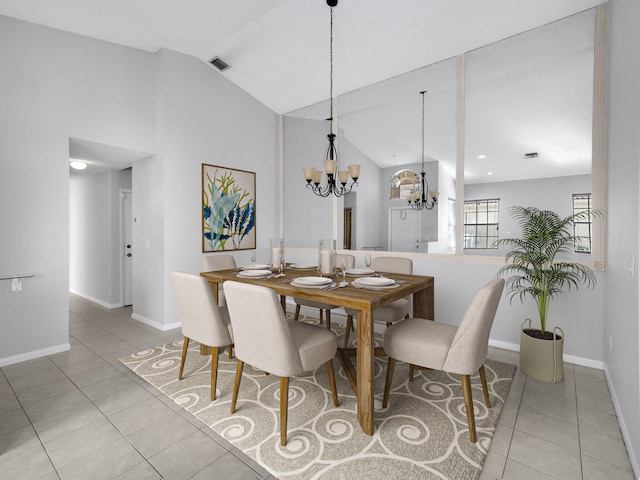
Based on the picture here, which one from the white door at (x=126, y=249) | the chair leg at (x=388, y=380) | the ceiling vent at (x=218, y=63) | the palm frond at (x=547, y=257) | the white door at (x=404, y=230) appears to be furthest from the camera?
the white door at (x=126, y=249)

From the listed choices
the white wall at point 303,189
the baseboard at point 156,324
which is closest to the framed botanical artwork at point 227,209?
the white wall at point 303,189

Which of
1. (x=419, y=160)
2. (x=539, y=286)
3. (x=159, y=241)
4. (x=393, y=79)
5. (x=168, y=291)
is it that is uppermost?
(x=393, y=79)

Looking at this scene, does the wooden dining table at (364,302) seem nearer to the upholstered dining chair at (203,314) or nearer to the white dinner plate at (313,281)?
the white dinner plate at (313,281)

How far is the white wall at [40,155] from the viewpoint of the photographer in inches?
109

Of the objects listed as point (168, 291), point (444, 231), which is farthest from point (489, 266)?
point (168, 291)

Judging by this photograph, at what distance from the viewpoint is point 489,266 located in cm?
312

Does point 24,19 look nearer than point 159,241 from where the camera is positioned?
Yes

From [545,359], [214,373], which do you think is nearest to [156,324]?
[214,373]

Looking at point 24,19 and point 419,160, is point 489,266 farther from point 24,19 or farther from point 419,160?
point 24,19

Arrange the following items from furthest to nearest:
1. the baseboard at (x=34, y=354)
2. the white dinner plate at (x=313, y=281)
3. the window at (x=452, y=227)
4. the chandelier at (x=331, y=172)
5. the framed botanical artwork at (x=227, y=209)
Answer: the framed botanical artwork at (x=227, y=209) < the window at (x=452, y=227) < the chandelier at (x=331, y=172) < the baseboard at (x=34, y=354) < the white dinner plate at (x=313, y=281)

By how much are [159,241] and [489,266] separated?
364 cm

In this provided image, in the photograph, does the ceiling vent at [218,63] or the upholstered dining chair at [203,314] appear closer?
the upholstered dining chair at [203,314]

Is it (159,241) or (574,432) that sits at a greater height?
(159,241)

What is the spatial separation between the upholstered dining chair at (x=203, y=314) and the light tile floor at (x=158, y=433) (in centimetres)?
45
